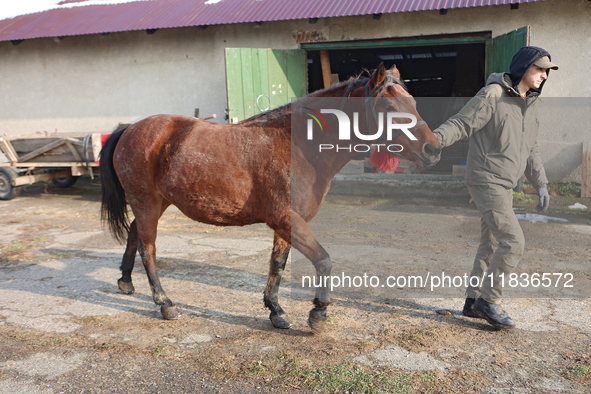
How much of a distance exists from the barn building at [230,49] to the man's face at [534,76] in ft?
16.3

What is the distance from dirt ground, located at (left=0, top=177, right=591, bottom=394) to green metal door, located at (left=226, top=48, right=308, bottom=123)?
12.7ft

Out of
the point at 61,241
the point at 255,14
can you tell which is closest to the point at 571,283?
the point at 61,241

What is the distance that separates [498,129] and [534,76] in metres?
0.43

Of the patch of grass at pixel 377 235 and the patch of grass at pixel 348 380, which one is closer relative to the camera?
the patch of grass at pixel 348 380

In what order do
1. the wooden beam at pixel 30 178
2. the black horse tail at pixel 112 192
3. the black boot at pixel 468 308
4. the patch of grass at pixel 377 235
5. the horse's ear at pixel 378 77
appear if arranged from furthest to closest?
the wooden beam at pixel 30 178 → the patch of grass at pixel 377 235 → the black horse tail at pixel 112 192 → the black boot at pixel 468 308 → the horse's ear at pixel 378 77

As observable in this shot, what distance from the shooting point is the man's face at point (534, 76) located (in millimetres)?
3098

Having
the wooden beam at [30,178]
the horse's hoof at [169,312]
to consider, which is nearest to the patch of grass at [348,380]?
the horse's hoof at [169,312]

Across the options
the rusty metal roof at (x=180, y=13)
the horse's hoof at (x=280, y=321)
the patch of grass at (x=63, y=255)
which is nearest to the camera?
the horse's hoof at (x=280, y=321)

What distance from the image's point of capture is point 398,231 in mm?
6082

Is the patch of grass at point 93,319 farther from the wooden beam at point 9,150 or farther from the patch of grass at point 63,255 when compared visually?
the wooden beam at point 9,150

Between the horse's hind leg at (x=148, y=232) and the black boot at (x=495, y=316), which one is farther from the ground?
the horse's hind leg at (x=148, y=232)

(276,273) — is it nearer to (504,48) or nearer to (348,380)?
(348,380)

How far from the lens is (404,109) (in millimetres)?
2852

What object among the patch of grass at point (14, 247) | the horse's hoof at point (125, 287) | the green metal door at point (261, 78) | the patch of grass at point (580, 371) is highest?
the green metal door at point (261, 78)
